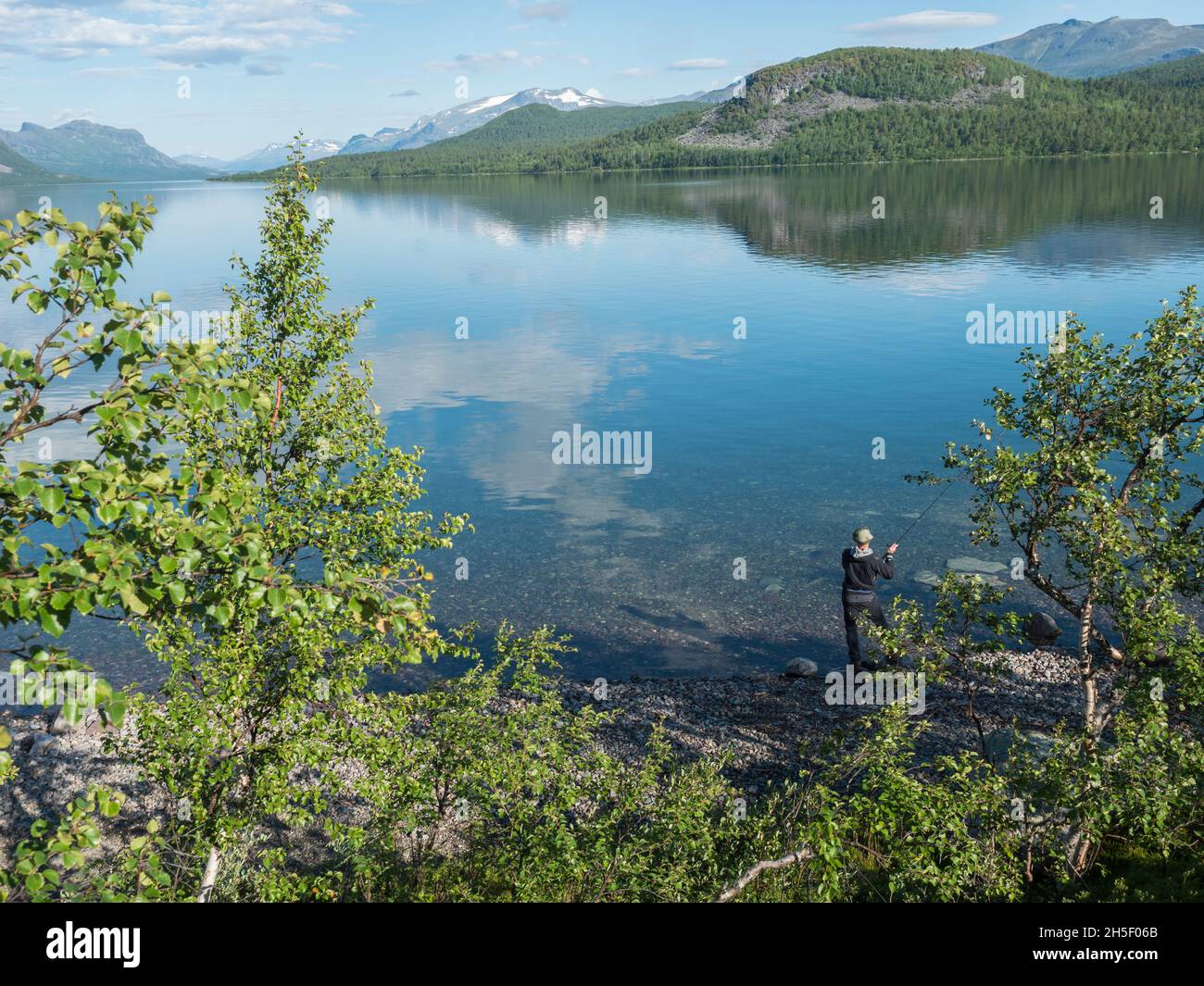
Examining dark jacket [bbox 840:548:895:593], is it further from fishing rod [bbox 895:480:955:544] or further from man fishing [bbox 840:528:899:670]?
fishing rod [bbox 895:480:955:544]

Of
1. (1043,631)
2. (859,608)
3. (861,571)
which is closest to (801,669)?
(859,608)

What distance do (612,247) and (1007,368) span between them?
244 ft

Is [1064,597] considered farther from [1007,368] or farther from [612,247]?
[612,247]

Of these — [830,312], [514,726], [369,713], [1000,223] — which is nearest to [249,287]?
[369,713]

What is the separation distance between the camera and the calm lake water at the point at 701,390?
93.9ft

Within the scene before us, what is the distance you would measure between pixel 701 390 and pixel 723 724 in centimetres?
3622

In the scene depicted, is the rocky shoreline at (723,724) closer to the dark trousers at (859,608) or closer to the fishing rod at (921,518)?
the dark trousers at (859,608)

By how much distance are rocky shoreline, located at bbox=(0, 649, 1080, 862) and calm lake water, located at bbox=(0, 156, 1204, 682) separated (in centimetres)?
172

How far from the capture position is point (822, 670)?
23953 mm

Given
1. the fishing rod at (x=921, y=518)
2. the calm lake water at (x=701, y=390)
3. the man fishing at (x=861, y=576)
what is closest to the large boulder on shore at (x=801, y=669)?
the calm lake water at (x=701, y=390)

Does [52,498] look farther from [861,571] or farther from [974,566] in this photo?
[974,566]

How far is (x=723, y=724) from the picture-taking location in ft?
69.0

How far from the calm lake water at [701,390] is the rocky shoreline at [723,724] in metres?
1.72
